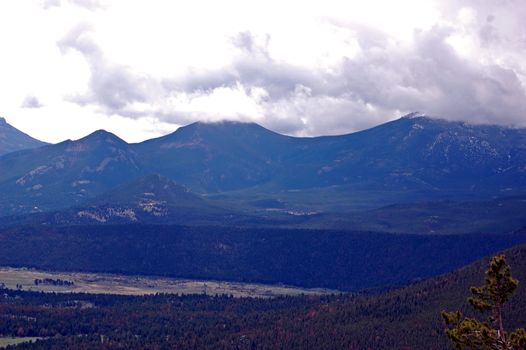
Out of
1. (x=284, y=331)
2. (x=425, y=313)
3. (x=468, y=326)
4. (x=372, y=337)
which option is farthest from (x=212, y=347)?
(x=468, y=326)

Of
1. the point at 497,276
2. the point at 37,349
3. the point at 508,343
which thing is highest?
the point at 497,276

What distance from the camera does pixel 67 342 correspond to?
195 m

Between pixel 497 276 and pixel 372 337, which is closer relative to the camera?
pixel 497 276

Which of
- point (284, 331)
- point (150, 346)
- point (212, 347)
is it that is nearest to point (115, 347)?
point (150, 346)

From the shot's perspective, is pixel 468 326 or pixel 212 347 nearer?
pixel 468 326

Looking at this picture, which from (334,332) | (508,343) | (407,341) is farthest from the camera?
(334,332)

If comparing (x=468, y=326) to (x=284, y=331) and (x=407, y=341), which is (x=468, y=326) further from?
(x=284, y=331)

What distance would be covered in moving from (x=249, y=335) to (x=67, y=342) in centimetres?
3895

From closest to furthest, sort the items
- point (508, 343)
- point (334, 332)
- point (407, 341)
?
point (508, 343) < point (407, 341) < point (334, 332)

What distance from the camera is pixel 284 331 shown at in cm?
19600

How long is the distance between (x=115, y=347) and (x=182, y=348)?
47.4ft

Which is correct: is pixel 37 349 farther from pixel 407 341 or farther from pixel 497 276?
pixel 497 276

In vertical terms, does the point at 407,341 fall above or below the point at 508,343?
below

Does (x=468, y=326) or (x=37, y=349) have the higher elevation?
(x=468, y=326)
